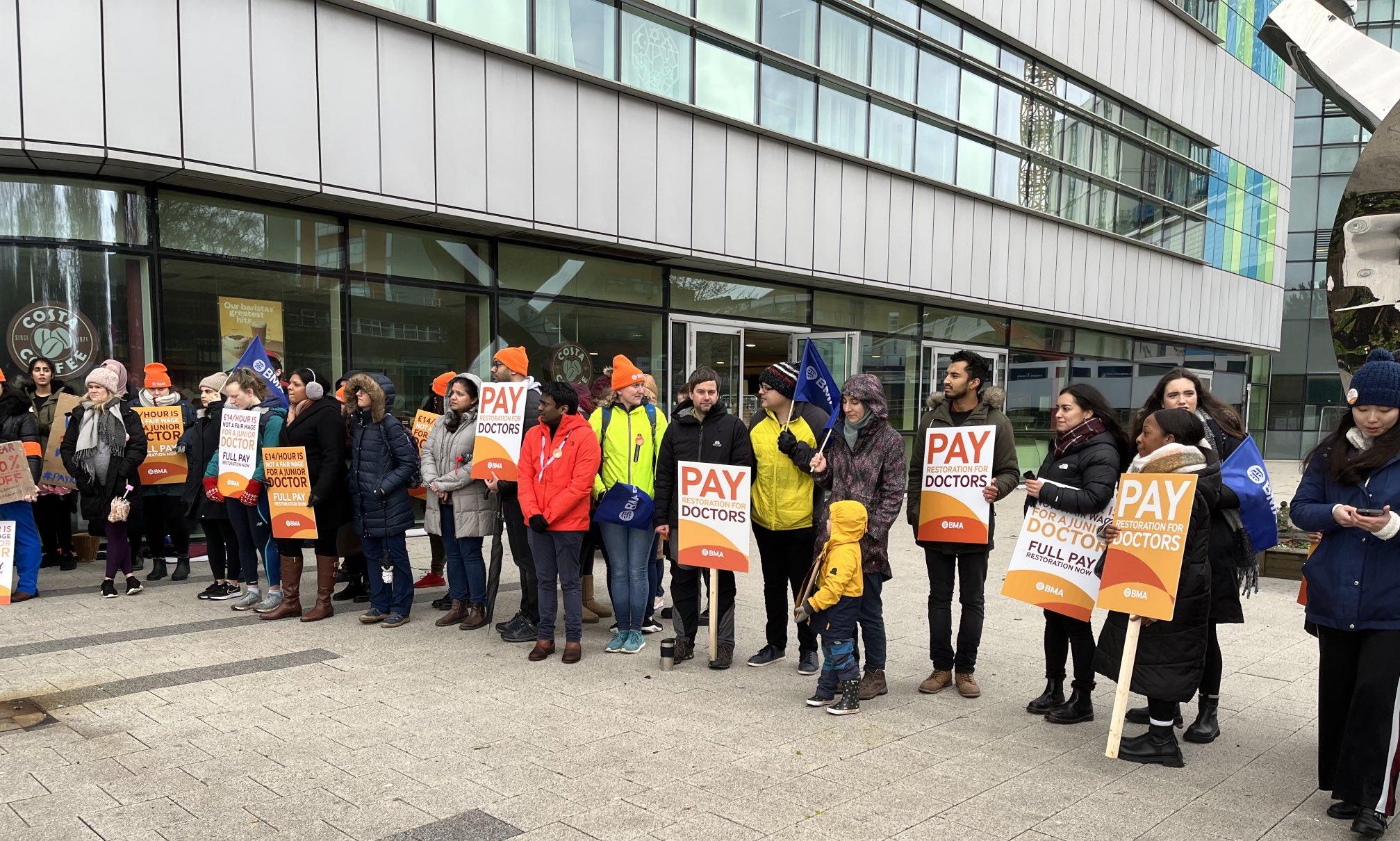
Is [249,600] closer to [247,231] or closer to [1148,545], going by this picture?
[247,231]

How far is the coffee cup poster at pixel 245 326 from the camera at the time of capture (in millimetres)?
10211

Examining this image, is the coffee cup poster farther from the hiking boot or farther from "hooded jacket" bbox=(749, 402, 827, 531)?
the hiking boot

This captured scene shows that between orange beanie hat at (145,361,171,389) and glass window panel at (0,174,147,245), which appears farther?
glass window panel at (0,174,147,245)

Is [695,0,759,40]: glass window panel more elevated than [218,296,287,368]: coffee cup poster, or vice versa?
[695,0,759,40]: glass window panel

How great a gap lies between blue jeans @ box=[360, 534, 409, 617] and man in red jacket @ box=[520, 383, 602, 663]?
152 cm

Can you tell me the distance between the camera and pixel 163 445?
8.84m

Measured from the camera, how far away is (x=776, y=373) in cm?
605

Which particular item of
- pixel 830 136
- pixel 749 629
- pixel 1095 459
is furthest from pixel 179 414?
pixel 830 136

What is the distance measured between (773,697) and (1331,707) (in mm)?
2912

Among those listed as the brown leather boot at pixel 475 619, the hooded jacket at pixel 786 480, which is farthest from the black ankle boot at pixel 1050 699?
the brown leather boot at pixel 475 619

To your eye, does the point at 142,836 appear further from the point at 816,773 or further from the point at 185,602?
the point at 185,602

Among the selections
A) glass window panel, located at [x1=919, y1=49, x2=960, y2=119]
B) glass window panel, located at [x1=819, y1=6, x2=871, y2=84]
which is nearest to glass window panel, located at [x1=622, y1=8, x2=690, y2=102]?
glass window panel, located at [x1=819, y1=6, x2=871, y2=84]

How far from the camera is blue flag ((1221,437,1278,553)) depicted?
475 centimetres

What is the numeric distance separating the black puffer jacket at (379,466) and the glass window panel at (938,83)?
42.4 ft
